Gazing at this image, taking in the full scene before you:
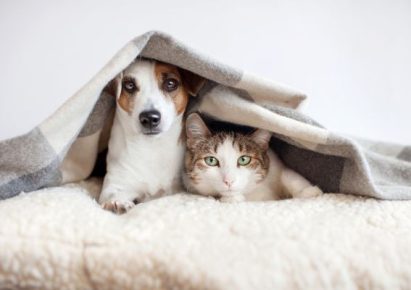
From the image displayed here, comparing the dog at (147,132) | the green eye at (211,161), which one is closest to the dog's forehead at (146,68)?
the dog at (147,132)

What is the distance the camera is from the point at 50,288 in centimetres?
66

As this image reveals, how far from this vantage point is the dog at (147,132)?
39.2 inches

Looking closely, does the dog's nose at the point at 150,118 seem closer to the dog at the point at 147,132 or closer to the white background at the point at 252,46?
the dog at the point at 147,132

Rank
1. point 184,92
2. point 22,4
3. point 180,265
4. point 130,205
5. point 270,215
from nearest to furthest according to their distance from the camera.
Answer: point 180,265
point 270,215
point 130,205
point 184,92
point 22,4

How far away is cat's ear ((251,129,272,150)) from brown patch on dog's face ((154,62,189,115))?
0.70 feet

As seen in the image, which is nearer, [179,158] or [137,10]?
[179,158]

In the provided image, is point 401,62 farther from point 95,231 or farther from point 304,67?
point 95,231

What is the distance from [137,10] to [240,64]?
45 cm

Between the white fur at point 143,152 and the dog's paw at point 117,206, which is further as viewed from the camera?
the white fur at point 143,152

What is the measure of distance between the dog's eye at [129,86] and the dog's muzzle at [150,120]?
0.29 feet

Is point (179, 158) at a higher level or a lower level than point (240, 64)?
lower

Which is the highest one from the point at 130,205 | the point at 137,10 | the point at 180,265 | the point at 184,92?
the point at 137,10

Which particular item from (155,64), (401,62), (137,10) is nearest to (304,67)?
(401,62)

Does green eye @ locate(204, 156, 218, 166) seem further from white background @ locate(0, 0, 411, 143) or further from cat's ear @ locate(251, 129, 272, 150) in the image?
white background @ locate(0, 0, 411, 143)
